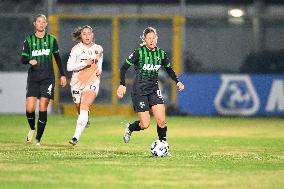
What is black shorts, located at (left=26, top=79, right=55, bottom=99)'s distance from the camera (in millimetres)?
16641

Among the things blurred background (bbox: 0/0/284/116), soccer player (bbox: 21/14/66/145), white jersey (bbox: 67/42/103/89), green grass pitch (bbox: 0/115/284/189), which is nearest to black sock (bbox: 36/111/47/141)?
soccer player (bbox: 21/14/66/145)

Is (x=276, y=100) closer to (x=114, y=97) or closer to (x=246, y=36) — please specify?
(x=246, y=36)

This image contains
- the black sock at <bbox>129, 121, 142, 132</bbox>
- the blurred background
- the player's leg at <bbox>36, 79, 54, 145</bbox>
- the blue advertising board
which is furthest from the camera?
the blurred background

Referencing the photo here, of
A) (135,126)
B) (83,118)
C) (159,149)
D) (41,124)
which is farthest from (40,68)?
(159,149)

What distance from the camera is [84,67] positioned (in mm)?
16828

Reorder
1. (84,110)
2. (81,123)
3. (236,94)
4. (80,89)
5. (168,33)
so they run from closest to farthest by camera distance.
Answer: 1. (81,123)
2. (84,110)
3. (80,89)
4. (236,94)
5. (168,33)

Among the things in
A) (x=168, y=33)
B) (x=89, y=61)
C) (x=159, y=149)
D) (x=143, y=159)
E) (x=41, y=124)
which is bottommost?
(x=143, y=159)

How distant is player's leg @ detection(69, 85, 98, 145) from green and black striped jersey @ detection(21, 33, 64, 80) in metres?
0.68

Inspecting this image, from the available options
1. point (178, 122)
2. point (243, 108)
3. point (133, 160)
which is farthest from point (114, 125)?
point (133, 160)

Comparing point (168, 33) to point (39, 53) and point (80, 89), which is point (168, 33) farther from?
point (39, 53)

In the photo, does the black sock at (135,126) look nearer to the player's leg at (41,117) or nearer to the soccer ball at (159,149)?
the soccer ball at (159,149)

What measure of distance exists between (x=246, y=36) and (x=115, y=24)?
370 cm

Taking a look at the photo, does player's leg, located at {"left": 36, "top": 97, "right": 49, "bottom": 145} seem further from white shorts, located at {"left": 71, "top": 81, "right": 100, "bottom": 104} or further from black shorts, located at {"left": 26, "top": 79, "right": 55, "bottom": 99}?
white shorts, located at {"left": 71, "top": 81, "right": 100, "bottom": 104}

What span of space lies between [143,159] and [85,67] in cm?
348
